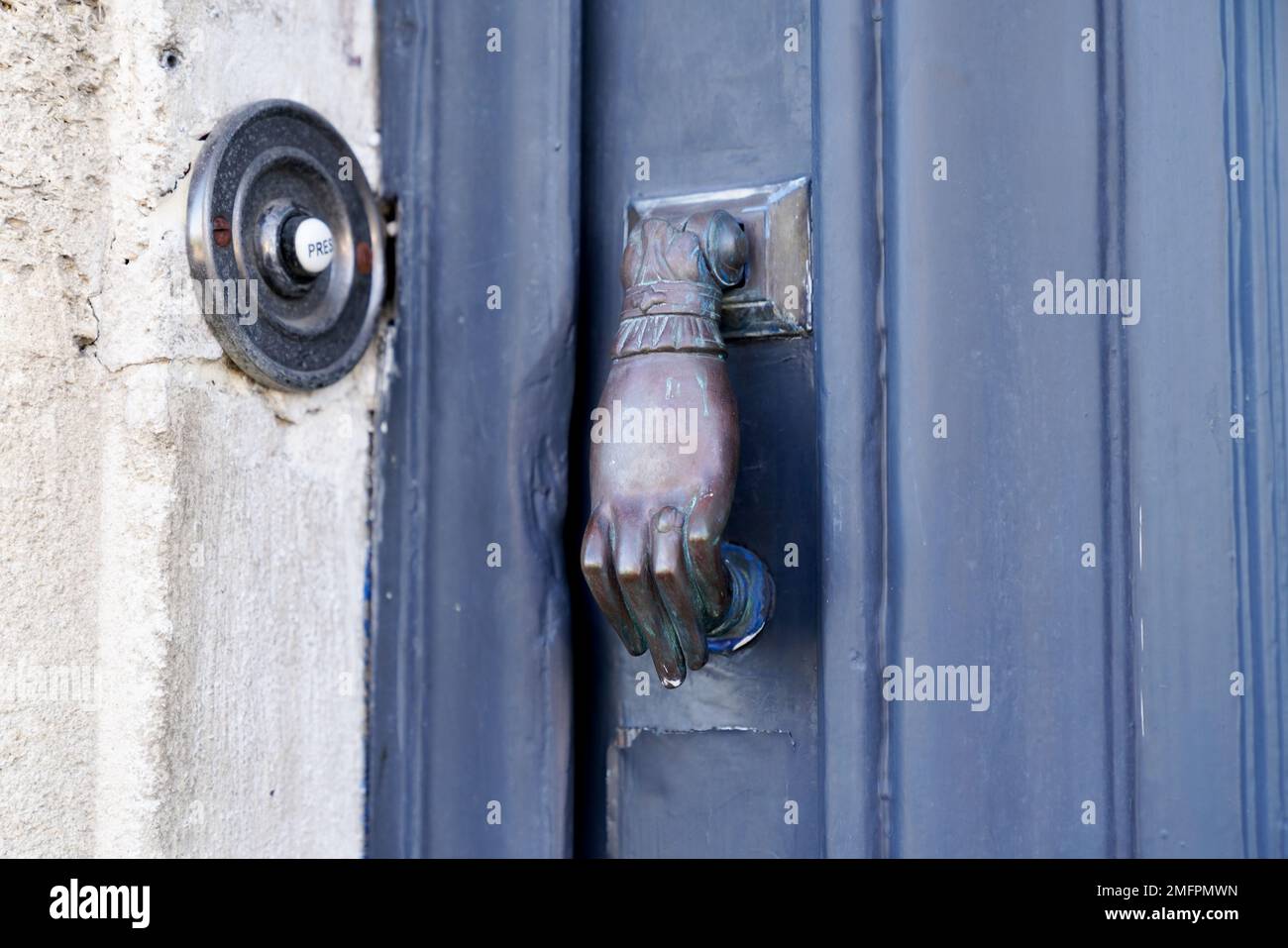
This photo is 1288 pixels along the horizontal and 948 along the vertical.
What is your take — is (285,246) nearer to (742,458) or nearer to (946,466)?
(742,458)

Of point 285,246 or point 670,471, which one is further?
point 285,246

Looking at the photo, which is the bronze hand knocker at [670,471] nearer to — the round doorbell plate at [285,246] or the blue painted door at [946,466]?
the blue painted door at [946,466]

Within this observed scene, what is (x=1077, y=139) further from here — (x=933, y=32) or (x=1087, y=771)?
(x=1087, y=771)

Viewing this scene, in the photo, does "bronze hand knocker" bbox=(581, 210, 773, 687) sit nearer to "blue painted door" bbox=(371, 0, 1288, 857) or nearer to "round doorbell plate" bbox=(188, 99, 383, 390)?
"blue painted door" bbox=(371, 0, 1288, 857)

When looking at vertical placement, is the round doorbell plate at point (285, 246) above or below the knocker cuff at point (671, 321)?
above

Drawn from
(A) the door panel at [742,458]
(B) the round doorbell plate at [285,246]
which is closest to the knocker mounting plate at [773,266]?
(A) the door panel at [742,458]

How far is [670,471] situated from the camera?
967 mm

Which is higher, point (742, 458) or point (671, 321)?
point (671, 321)

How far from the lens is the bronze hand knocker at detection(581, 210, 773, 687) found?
945 millimetres

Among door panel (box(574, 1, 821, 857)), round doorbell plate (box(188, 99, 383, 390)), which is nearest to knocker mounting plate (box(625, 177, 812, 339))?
door panel (box(574, 1, 821, 857))

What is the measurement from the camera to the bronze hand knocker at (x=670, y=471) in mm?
945

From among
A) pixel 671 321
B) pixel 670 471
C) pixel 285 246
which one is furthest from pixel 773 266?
pixel 285 246
